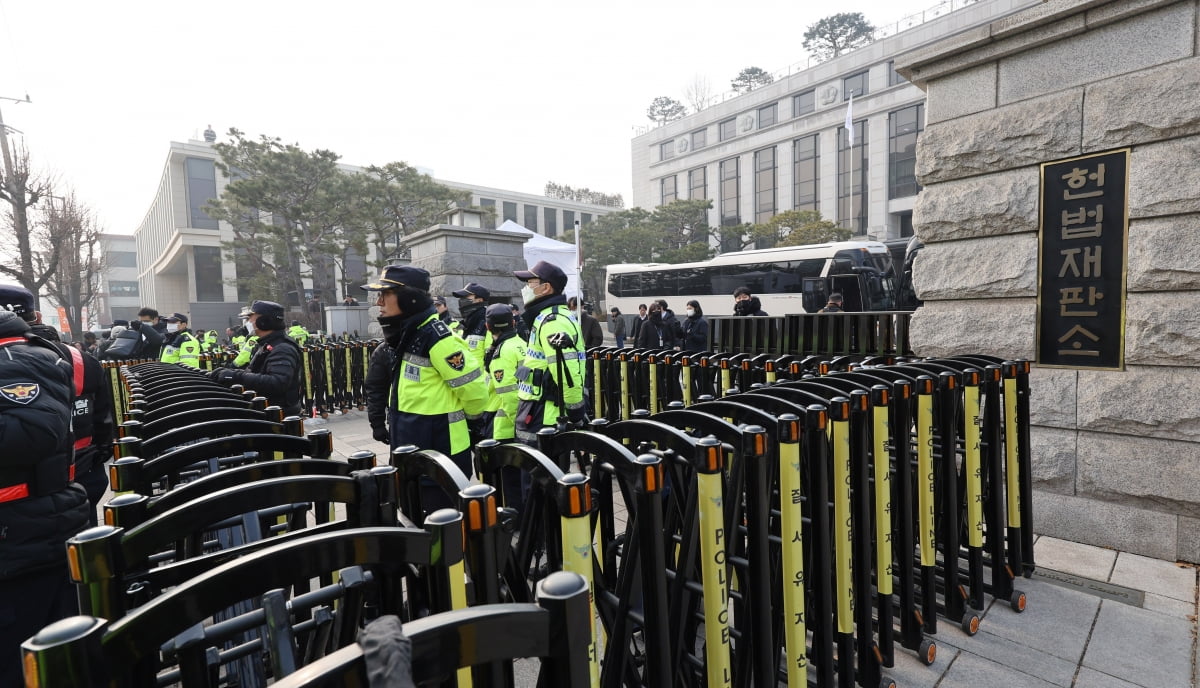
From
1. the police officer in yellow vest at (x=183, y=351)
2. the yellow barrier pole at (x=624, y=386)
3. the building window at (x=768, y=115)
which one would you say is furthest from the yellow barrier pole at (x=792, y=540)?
the building window at (x=768, y=115)

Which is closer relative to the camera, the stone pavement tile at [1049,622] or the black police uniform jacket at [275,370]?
the stone pavement tile at [1049,622]

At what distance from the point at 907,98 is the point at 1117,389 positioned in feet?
124

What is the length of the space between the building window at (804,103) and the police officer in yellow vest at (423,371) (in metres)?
44.7

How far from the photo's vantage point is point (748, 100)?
152 feet

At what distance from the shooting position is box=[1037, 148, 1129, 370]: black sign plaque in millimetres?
4191

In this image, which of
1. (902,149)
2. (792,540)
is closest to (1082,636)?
(792,540)

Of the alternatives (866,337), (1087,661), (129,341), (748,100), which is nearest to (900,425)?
(1087,661)

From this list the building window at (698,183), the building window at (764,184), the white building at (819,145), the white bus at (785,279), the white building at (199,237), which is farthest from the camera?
the building window at (698,183)

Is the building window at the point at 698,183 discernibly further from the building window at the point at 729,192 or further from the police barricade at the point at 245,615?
the police barricade at the point at 245,615

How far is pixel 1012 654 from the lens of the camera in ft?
9.80

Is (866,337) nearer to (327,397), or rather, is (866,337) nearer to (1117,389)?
(1117,389)

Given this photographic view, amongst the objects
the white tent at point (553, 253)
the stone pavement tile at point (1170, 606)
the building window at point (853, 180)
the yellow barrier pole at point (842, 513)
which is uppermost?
the building window at point (853, 180)

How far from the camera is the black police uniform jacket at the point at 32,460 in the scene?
8.11ft

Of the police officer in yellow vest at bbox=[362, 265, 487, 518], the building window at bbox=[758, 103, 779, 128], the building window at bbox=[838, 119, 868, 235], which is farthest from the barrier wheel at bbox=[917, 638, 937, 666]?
the building window at bbox=[758, 103, 779, 128]
